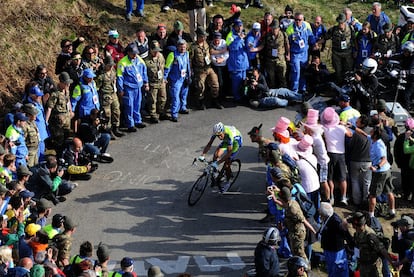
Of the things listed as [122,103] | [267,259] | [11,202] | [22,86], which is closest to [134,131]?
[122,103]

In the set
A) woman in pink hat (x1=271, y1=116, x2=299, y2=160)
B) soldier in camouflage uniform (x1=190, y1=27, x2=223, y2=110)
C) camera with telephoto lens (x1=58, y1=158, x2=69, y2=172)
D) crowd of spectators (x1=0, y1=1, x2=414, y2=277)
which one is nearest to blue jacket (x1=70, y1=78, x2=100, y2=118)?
crowd of spectators (x1=0, y1=1, x2=414, y2=277)

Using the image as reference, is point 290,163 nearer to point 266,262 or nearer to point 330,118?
point 330,118

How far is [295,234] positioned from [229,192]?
338cm

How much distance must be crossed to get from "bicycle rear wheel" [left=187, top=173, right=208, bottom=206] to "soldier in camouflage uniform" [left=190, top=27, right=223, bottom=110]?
420 centimetres

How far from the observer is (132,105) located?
19.0 m

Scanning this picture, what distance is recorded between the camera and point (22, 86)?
19688 millimetres

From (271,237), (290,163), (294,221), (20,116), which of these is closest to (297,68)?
(290,163)

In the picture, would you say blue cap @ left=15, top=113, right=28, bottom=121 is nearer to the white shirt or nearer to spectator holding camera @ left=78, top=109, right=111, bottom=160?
spectator holding camera @ left=78, top=109, right=111, bottom=160

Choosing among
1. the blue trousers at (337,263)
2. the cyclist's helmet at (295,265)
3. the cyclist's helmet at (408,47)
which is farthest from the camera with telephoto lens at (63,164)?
the cyclist's helmet at (408,47)

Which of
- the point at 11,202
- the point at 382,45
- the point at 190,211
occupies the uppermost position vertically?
the point at 382,45

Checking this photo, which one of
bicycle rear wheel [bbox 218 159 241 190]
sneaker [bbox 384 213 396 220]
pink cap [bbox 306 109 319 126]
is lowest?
sneaker [bbox 384 213 396 220]

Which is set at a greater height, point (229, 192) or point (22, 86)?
point (22, 86)

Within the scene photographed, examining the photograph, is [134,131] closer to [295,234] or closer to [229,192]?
[229,192]

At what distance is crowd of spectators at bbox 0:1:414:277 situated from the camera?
13.4 metres
